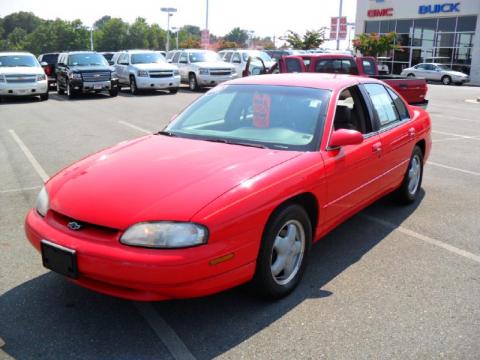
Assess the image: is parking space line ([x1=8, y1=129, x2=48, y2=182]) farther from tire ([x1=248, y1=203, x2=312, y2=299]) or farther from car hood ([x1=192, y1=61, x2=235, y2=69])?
car hood ([x1=192, y1=61, x2=235, y2=69])

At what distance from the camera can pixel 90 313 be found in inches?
135

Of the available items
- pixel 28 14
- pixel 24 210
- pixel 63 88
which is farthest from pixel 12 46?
pixel 24 210

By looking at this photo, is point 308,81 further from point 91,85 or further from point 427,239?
point 91,85

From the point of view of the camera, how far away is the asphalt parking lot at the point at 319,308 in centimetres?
305

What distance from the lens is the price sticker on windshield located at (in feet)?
14.3

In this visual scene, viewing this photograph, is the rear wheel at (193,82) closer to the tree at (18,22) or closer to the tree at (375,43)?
the tree at (375,43)

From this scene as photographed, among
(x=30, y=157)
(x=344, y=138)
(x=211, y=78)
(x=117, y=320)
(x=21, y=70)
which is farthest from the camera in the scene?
(x=211, y=78)

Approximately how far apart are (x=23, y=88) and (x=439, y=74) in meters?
26.6

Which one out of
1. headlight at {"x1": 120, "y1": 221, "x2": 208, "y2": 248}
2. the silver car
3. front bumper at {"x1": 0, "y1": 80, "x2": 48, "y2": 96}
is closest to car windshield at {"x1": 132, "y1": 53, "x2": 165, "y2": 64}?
front bumper at {"x1": 0, "y1": 80, "x2": 48, "y2": 96}

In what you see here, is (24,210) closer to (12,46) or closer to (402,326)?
(402,326)

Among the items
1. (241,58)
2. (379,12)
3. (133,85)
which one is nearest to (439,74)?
(379,12)

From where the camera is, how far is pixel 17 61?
739 inches

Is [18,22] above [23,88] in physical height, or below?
above

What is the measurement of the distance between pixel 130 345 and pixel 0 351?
29.7 inches
